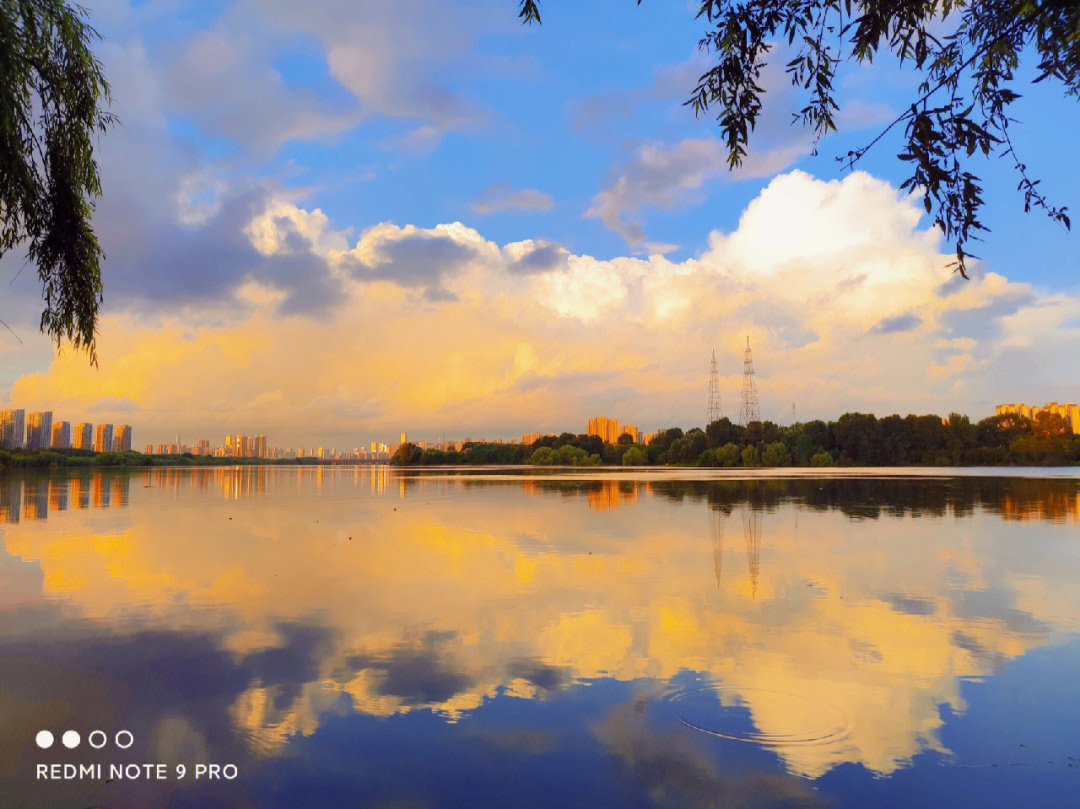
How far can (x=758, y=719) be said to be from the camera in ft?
20.8

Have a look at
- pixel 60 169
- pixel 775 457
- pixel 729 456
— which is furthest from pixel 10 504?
pixel 775 457

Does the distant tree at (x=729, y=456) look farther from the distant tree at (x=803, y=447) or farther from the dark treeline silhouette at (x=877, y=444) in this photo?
the distant tree at (x=803, y=447)

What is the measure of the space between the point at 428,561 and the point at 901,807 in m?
11.4

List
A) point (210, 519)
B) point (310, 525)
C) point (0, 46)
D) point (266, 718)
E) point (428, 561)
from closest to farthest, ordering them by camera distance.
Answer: point (0, 46), point (266, 718), point (428, 561), point (310, 525), point (210, 519)

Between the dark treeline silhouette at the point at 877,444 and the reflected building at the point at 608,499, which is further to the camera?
the dark treeline silhouette at the point at 877,444

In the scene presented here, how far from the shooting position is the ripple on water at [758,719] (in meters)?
5.97

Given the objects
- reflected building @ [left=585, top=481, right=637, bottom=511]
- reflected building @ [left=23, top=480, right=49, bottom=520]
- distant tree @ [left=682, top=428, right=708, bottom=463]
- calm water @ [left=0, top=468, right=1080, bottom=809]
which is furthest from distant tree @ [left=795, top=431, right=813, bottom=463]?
reflected building @ [left=23, top=480, right=49, bottom=520]

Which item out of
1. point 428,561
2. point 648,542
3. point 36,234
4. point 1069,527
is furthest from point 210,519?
point 1069,527

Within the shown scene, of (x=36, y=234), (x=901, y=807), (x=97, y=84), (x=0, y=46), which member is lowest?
(x=901, y=807)

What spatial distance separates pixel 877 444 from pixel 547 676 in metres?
113

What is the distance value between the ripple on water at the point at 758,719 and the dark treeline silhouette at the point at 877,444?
306ft

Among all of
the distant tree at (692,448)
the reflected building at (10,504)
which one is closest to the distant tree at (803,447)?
the distant tree at (692,448)

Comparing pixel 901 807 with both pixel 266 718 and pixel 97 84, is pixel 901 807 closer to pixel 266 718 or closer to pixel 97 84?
pixel 266 718

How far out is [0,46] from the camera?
229 inches
